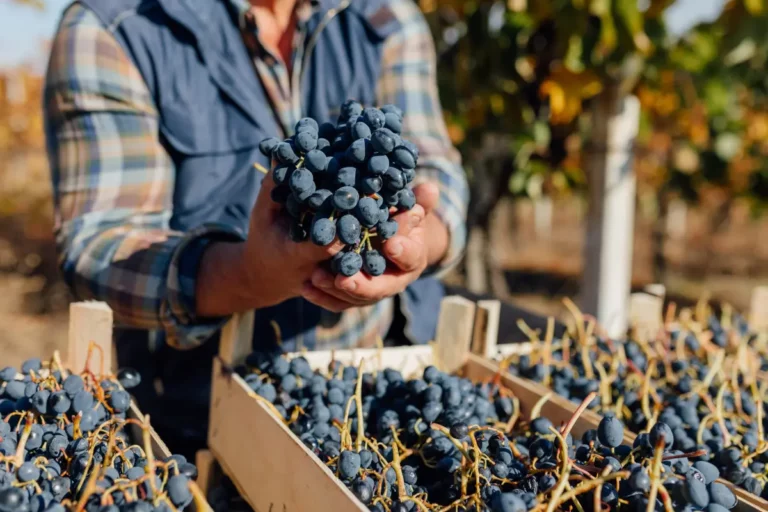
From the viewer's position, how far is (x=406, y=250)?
877 mm

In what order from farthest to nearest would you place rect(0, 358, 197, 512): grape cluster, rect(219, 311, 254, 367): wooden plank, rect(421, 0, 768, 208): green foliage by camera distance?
rect(421, 0, 768, 208): green foliage → rect(219, 311, 254, 367): wooden plank → rect(0, 358, 197, 512): grape cluster

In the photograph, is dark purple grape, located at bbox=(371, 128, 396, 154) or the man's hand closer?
dark purple grape, located at bbox=(371, 128, 396, 154)

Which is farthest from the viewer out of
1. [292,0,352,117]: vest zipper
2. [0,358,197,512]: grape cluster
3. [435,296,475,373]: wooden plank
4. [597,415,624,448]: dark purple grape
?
[292,0,352,117]: vest zipper

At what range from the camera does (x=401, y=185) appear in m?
0.79

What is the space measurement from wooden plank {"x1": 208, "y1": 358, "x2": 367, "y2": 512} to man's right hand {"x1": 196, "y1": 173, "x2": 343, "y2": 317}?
0.12 metres

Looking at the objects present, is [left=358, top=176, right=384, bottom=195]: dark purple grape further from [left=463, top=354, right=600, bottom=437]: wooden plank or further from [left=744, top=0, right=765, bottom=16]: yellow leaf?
[left=744, top=0, right=765, bottom=16]: yellow leaf

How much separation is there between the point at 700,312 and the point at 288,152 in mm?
1070

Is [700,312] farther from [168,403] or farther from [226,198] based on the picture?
[168,403]

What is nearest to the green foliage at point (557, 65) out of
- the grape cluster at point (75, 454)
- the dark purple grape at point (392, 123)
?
the dark purple grape at point (392, 123)

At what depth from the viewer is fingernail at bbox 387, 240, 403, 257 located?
33.7 inches

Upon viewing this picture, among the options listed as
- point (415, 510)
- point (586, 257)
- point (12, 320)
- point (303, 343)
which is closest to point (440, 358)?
point (303, 343)

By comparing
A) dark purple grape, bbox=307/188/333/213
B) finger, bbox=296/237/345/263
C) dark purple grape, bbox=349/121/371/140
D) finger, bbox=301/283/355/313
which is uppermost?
dark purple grape, bbox=349/121/371/140

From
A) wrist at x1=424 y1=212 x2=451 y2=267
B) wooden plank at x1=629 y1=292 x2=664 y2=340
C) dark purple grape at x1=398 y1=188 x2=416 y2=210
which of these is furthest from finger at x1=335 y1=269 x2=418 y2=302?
wooden plank at x1=629 y1=292 x2=664 y2=340

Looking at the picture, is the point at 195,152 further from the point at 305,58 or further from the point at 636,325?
the point at 636,325
